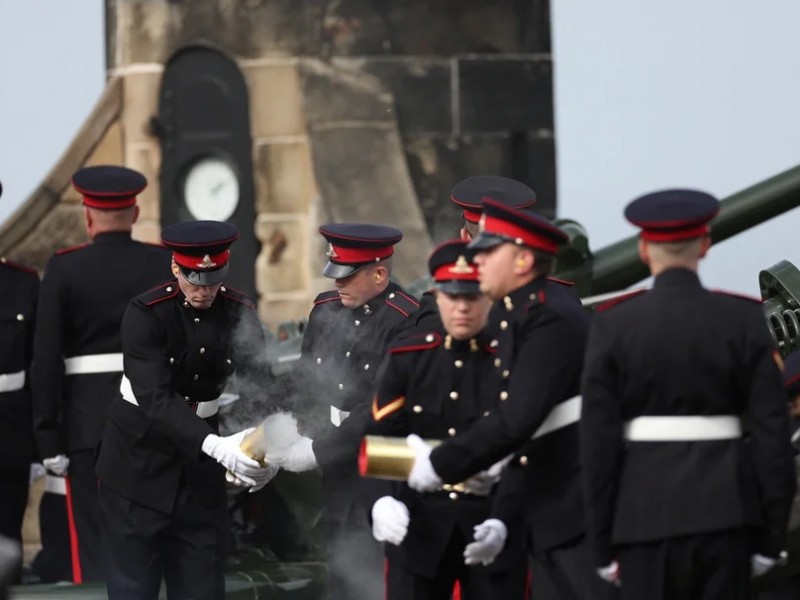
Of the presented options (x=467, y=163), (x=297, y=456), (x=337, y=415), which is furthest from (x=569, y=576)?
(x=467, y=163)

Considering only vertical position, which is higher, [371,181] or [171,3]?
[171,3]

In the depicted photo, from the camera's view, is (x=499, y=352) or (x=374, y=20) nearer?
(x=499, y=352)

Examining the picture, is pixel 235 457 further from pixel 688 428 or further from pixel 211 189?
pixel 211 189

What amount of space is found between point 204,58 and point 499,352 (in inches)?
358

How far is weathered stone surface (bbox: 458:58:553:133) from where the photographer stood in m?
17.2

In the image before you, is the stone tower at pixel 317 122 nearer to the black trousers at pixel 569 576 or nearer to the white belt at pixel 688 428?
the black trousers at pixel 569 576

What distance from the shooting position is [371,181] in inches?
674

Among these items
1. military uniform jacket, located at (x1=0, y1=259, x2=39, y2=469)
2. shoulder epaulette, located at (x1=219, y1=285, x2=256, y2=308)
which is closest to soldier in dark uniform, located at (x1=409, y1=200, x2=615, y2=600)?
shoulder epaulette, located at (x1=219, y1=285, x2=256, y2=308)

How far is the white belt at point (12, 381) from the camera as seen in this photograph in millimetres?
11711

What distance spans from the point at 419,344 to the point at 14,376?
319cm

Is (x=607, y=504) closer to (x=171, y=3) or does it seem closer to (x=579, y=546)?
(x=579, y=546)

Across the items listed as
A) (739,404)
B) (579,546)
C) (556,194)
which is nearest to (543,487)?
(579,546)

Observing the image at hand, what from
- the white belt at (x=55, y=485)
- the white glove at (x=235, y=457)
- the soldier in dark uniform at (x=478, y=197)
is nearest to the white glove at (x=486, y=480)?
the soldier in dark uniform at (x=478, y=197)

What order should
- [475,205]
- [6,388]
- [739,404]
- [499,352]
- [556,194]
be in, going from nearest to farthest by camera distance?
[739,404], [499,352], [475,205], [6,388], [556,194]
